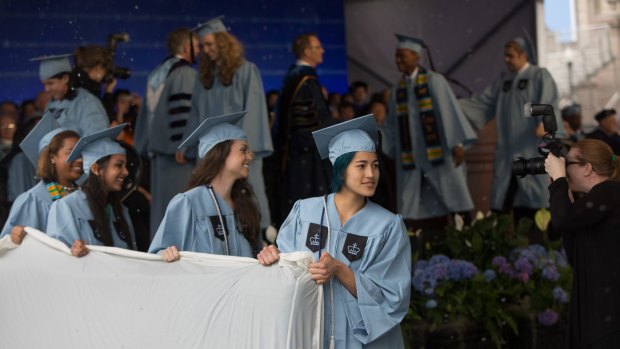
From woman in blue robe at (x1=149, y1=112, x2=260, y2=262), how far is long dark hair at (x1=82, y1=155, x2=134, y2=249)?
45 centimetres

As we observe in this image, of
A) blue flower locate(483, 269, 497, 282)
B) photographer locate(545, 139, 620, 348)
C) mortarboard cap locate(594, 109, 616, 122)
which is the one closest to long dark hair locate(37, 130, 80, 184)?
blue flower locate(483, 269, 497, 282)

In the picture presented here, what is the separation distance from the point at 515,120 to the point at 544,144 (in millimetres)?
4176

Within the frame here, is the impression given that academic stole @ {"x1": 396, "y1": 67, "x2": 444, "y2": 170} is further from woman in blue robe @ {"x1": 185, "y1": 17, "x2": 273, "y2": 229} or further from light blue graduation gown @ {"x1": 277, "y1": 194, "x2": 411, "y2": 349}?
light blue graduation gown @ {"x1": 277, "y1": 194, "x2": 411, "y2": 349}

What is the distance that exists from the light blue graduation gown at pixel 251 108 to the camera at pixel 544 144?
2.92 m

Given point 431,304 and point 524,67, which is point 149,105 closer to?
point 524,67

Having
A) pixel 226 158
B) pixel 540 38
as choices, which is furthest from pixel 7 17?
pixel 540 38

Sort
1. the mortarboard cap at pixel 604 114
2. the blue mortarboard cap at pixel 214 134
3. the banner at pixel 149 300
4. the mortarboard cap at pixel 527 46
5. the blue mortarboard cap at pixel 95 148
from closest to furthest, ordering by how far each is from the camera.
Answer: the banner at pixel 149 300 < the blue mortarboard cap at pixel 214 134 < the blue mortarboard cap at pixel 95 148 < the mortarboard cap at pixel 527 46 < the mortarboard cap at pixel 604 114

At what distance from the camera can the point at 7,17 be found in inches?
320

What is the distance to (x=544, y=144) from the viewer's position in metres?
4.90

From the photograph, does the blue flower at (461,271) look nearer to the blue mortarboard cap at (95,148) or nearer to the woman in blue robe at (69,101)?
the blue mortarboard cap at (95,148)

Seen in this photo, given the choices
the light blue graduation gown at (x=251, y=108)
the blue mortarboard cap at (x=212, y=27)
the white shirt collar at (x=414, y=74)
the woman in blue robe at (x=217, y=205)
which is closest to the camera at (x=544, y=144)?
the woman in blue robe at (x=217, y=205)

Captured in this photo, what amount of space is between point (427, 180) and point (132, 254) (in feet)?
15.2

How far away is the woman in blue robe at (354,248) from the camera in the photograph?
4398 millimetres

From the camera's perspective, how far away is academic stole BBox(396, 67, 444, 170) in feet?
28.9
